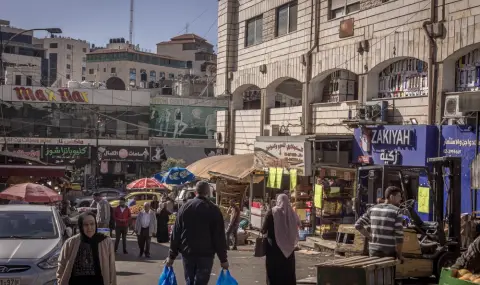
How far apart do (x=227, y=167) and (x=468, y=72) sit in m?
10.6

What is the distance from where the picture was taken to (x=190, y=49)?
9556 cm

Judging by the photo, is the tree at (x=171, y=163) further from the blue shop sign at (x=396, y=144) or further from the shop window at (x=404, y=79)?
the shop window at (x=404, y=79)

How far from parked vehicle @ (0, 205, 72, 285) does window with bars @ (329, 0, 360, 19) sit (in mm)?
14597

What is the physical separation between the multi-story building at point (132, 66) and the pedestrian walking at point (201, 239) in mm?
77774

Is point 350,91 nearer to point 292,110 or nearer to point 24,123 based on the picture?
point 292,110

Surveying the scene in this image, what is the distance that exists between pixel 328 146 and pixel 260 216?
3.54 m

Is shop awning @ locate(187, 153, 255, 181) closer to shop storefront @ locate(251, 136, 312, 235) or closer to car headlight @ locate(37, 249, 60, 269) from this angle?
shop storefront @ locate(251, 136, 312, 235)

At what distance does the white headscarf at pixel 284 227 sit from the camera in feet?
32.9

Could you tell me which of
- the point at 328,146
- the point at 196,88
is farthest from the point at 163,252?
the point at 196,88

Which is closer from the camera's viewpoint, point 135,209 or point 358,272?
point 358,272

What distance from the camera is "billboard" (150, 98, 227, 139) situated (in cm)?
6031

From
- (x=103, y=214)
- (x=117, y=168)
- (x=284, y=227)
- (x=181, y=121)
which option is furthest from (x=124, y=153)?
(x=284, y=227)

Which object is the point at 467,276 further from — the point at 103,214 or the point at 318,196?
the point at 318,196

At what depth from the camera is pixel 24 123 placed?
59062mm
